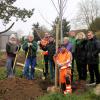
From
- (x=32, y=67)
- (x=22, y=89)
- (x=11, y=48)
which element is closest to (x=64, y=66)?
(x=22, y=89)

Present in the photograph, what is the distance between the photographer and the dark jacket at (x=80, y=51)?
11848 millimetres

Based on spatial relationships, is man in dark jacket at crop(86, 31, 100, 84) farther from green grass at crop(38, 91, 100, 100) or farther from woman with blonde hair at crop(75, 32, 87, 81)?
green grass at crop(38, 91, 100, 100)

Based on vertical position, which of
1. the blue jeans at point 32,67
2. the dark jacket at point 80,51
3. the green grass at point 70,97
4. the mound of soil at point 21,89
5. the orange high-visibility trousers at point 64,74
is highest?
the dark jacket at point 80,51

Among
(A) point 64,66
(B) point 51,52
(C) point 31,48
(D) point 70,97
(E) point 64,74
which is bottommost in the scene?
(D) point 70,97

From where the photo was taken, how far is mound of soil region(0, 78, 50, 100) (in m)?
10.5

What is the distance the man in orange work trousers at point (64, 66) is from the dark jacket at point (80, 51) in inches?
30.5

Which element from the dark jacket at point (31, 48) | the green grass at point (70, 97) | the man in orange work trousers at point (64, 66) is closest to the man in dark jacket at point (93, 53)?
the man in orange work trousers at point (64, 66)

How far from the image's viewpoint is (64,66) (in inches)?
437

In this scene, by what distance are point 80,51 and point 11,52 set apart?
102 inches

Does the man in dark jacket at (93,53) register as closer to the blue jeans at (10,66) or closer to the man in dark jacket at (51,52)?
the man in dark jacket at (51,52)

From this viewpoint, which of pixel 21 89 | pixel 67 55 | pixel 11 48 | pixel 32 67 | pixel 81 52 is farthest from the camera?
pixel 11 48

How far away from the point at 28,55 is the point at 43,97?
9.64 ft

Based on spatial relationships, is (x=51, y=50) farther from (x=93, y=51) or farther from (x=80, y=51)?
(x=93, y=51)

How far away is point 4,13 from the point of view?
37.9 m
